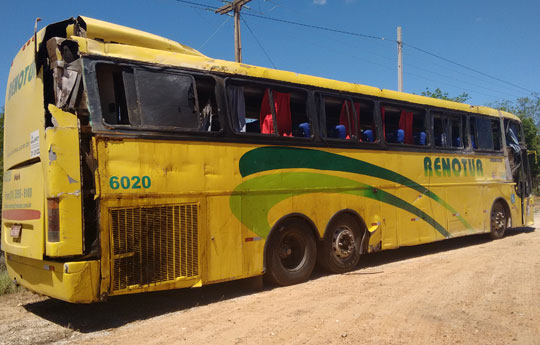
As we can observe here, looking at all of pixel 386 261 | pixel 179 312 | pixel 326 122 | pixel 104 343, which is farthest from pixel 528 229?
pixel 104 343

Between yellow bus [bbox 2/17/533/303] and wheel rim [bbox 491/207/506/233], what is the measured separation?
416cm

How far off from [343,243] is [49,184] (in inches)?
193

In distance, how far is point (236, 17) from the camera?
1612cm

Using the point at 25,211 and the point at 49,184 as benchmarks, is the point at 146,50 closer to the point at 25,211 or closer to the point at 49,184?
the point at 49,184

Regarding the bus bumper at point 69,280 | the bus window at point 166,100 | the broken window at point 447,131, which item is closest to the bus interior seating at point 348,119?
the broken window at point 447,131

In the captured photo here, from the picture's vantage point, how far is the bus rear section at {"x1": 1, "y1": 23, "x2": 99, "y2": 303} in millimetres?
4961

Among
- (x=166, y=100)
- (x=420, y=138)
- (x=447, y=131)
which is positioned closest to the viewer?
(x=166, y=100)

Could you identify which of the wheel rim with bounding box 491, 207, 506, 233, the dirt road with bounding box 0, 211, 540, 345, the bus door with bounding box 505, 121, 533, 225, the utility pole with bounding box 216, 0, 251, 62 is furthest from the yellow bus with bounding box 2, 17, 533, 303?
the utility pole with bounding box 216, 0, 251, 62

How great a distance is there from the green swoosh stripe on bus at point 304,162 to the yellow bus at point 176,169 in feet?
0.07

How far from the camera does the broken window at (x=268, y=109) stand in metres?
6.63

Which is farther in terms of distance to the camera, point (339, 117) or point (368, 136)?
point (368, 136)

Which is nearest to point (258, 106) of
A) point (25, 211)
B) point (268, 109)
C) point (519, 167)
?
point (268, 109)

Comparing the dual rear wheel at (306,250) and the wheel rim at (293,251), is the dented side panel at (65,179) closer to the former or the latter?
the dual rear wheel at (306,250)

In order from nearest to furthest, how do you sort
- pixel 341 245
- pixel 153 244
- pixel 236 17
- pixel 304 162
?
pixel 153 244 < pixel 304 162 < pixel 341 245 < pixel 236 17
